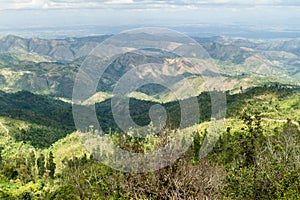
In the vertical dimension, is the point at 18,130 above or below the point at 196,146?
below

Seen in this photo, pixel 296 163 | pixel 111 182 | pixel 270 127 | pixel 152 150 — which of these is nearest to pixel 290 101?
pixel 270 127

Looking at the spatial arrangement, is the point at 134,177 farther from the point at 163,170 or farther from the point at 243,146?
the point at 243,146

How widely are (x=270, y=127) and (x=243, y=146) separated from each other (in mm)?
40140

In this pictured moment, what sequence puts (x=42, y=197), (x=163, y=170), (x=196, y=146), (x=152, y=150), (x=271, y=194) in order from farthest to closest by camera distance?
(x=196, y=146) → (x=271, y=194) → (x=42, y=197) → (x=152, y=150) → (x=163, y=170)

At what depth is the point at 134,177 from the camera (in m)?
20.4

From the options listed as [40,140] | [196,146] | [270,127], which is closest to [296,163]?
[196,146]

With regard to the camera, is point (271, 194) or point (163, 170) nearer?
point (163, 170)

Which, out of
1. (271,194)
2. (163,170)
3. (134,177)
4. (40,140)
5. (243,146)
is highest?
(163,170)

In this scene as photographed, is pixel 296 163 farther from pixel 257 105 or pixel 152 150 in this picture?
pixel 257 105

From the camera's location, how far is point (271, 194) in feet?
95.3

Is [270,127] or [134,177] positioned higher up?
[134,177]

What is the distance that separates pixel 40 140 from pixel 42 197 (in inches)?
5032

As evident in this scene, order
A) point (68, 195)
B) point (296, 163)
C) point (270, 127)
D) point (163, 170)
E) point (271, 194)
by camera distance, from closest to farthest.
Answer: point (163, 170), point (68, 195), point (271, 194), point (296, 163), point (270, 127)

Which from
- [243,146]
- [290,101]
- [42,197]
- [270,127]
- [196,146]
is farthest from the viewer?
[290,101]
